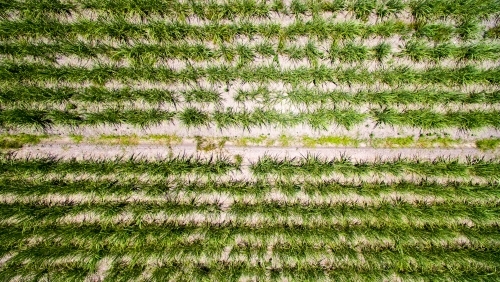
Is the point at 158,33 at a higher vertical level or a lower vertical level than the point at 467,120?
higher

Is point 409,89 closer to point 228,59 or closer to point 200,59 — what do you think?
point 228,59

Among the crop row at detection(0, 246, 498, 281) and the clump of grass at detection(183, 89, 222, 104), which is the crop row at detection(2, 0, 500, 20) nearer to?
the clump of grass at detection(183, 89, 222, 104)

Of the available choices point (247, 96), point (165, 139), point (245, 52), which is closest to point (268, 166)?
point (247, 96)

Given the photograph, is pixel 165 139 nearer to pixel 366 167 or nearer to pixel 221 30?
pixel 221 30

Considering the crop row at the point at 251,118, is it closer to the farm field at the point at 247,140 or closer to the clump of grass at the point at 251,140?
the farm field at the point at 247,140

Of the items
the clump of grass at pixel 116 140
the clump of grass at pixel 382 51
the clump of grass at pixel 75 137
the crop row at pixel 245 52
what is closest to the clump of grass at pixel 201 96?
the crop row at pixel 245 52

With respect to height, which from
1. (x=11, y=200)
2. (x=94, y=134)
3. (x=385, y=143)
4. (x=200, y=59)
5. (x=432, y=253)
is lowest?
(x=11, y=200)

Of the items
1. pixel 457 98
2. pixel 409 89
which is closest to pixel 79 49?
pixel 409 89
